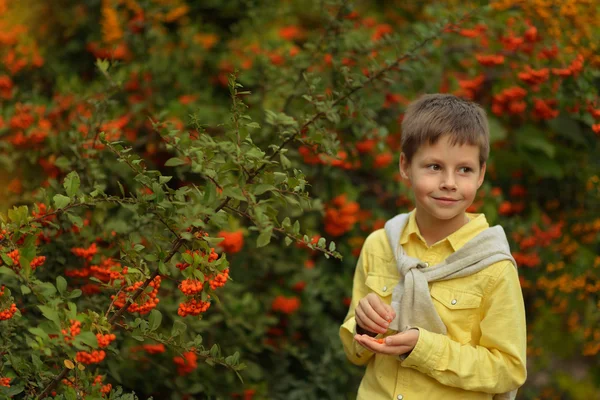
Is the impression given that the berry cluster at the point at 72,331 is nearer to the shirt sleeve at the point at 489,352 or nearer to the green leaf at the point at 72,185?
the green leaf at the point at 72,185

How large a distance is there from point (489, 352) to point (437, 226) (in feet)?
1.34

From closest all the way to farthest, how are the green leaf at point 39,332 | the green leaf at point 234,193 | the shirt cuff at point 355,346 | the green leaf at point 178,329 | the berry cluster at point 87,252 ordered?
the green leaf at point 39,332
the green leaf at point 234,193
the green leaf at point 178,329
the shirt cuff at point 355,346
the berry cluster at point 87,252

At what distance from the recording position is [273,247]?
142 inches

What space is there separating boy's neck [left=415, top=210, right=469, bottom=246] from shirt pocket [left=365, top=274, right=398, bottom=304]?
17cm

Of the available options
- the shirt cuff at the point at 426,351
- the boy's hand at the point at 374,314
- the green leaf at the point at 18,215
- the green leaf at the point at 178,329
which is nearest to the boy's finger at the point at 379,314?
the boy's hand at the point at 374,314

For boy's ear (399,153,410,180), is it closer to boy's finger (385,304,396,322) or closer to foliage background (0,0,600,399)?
foliage background (0,0,600,399)

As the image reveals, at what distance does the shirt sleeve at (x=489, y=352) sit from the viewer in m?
2.03

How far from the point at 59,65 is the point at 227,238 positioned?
2061 mm

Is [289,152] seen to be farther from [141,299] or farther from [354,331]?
[141,299]

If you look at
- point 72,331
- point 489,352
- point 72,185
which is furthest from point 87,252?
point 489,352

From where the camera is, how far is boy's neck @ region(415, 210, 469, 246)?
2203 millimetres

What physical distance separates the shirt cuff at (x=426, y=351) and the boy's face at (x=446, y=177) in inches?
13.9

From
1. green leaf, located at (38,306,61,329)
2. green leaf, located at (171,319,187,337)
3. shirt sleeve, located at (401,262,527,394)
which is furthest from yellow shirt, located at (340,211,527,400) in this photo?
green leaf, located at (38,306,61,329)

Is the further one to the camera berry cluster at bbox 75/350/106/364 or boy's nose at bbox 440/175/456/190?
boy's nose at bbox 440/175/456/190
